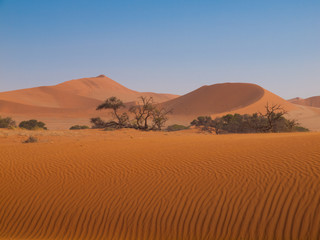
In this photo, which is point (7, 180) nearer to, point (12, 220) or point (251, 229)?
point (12, 220)

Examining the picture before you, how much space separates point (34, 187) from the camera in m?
7.11

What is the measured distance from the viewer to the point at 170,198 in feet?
19.2

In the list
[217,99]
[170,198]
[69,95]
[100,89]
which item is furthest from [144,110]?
[100,89]

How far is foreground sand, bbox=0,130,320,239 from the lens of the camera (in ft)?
15.8

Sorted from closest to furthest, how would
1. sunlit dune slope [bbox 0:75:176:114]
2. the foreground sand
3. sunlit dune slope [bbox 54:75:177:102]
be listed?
the foreground sand, sunlit dune slope [bbox 0:75:176:114], sunlit dune slope [bbox 54:75:177:102]

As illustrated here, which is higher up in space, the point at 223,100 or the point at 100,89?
the point at 100,89

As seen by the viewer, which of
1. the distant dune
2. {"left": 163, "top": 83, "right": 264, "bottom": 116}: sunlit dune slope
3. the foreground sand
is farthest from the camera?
{"left": 163, "top": 83, "right": 264, "bottom": 116}: sunlit dune slope

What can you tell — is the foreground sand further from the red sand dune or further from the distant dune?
the red sand dune

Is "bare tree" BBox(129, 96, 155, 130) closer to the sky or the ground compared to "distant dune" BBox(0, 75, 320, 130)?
closer to the ground

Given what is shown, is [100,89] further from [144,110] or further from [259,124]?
[259,124]

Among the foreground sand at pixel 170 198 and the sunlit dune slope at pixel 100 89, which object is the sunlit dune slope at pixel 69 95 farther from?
the foreground sand at pixel 170 198

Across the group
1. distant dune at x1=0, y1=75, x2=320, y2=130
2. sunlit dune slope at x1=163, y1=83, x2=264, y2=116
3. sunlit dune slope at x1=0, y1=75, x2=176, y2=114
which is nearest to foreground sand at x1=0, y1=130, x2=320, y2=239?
distant dune at x1=0, y1=75, x2=320, y2=130

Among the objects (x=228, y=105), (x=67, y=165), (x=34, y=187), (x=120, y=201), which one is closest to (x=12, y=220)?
(x=34, y=187)

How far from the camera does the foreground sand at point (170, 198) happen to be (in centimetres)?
481
